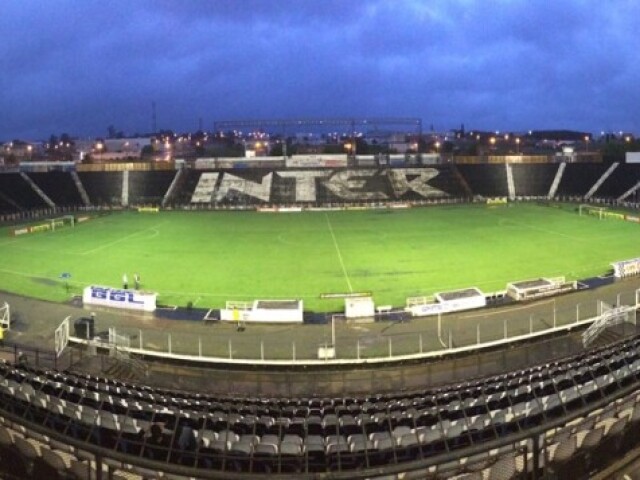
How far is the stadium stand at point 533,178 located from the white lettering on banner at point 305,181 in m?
31.6

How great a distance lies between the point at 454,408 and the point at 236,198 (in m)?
80.8

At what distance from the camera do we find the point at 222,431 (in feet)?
33.6

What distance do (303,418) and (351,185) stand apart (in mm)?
82511

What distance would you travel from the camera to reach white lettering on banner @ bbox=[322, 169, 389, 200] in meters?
89.5

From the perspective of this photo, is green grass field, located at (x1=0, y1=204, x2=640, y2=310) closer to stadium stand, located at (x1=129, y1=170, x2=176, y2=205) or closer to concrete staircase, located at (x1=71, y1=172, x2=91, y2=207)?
concrete staircase, located at (x1=71, y1=172, x2=91, y2=207)

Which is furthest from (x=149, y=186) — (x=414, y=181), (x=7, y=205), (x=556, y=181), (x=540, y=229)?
(x=556, y=181)

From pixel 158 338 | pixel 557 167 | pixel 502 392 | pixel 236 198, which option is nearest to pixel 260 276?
pixel 158 338

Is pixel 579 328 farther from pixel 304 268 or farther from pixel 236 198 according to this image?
pixel 236 198

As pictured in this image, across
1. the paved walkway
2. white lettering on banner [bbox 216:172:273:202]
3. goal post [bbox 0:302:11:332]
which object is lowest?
the paved walkway

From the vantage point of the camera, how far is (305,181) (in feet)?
310

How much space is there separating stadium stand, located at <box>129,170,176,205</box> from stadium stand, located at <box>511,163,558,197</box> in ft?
186

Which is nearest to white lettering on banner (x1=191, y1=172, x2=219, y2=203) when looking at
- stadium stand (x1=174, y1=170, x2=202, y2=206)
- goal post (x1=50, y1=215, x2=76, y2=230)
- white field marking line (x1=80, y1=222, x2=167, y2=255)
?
stadium stand (x1=174, y1=170, x2=202, y2=206)

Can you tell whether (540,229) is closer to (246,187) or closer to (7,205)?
(246,187)

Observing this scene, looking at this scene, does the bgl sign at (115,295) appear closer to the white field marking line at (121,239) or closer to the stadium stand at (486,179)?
the white field marking line at (121,239)
